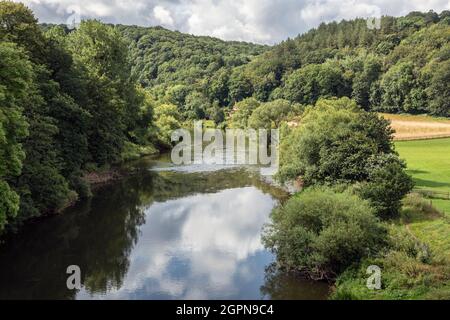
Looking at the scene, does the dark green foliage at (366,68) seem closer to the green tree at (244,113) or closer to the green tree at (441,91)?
the green tree at (441,91)

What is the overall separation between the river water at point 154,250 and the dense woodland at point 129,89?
7.86 ft

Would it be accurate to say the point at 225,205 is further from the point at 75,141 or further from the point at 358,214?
the point at 358,214

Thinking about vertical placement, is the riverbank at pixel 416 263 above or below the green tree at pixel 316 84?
below

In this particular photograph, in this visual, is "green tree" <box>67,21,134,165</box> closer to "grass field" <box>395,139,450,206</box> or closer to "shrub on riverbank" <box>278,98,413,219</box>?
"shrub on riverbank" <box>278,98,413,219</box>

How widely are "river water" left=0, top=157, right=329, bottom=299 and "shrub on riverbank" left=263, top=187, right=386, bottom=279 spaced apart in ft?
3.65

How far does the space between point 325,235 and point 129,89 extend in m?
43.3

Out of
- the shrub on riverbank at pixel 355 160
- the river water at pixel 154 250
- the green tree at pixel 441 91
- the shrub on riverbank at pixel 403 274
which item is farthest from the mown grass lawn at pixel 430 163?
the green tree at pixel 441 91

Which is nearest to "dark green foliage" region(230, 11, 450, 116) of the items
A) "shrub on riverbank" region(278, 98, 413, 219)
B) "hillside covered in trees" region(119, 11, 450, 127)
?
"hillside covered in trees" region(119, 11, 450, 127)

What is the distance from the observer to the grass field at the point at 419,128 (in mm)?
75062

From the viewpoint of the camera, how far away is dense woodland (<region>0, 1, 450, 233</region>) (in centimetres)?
3122

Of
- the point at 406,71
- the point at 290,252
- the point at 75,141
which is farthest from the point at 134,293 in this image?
the point at 406,71

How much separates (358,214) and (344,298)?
4.87m

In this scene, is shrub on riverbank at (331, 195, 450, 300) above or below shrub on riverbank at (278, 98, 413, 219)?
below

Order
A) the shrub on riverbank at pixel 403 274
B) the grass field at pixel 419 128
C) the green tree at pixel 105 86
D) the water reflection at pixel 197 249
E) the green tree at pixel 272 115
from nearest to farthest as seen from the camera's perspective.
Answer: the shrub on riverbank at pixel 403 274 → the water reflection at pixel 197 249 → the green tree at pixel 105 86 → the grass field at pixel 419 128 → the green tree at pixel 272 115
